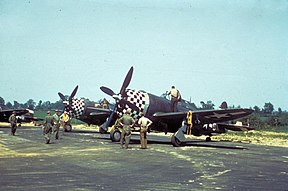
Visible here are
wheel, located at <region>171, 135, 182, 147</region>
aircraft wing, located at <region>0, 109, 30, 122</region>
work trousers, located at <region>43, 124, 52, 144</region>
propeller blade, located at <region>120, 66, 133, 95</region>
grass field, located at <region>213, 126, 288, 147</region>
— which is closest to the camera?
work trousers, located at <region>43, 124, 52, 144</region>

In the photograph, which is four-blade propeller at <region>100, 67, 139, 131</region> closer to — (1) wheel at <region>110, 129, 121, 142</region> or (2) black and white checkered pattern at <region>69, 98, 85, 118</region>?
(1) wheel at <region>110, 129, 121, 142</region>

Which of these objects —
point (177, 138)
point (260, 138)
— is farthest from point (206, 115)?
point (260, 138)

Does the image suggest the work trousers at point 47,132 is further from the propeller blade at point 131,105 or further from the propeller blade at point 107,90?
the propeller blade at point 131,105

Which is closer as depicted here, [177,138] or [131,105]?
[177,138]

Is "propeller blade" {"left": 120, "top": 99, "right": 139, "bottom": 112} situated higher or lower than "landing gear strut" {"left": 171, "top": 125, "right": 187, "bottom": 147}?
higher

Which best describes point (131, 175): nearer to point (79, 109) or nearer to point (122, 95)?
point (122, 95)

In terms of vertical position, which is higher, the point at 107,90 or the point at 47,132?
the point at 107,90

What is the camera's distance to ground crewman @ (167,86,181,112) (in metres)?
21.9

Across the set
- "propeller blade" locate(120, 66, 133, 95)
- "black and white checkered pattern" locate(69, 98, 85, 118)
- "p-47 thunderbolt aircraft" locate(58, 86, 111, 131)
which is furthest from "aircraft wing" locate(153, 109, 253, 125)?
"black and white checkered pattern" locate(69, 98, 85, 118)

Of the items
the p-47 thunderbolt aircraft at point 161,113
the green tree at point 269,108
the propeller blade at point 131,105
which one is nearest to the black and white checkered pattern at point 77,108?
the p-47 thunderbolt aircraft at point 161,113

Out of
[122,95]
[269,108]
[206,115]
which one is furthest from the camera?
[269,108]

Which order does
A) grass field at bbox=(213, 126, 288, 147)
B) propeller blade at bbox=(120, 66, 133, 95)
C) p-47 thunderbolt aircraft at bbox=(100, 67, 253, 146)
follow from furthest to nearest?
grass field at bbox=(213, 126, 288, 147) → propeller blade at bbox=(120, 66, 133, 95) → p-47 thunderbolt aircraft at bbox=(100, 67, 253, 146)

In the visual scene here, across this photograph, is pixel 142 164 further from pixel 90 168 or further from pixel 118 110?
Answer: pixel 118 110

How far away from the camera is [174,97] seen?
872 inches
